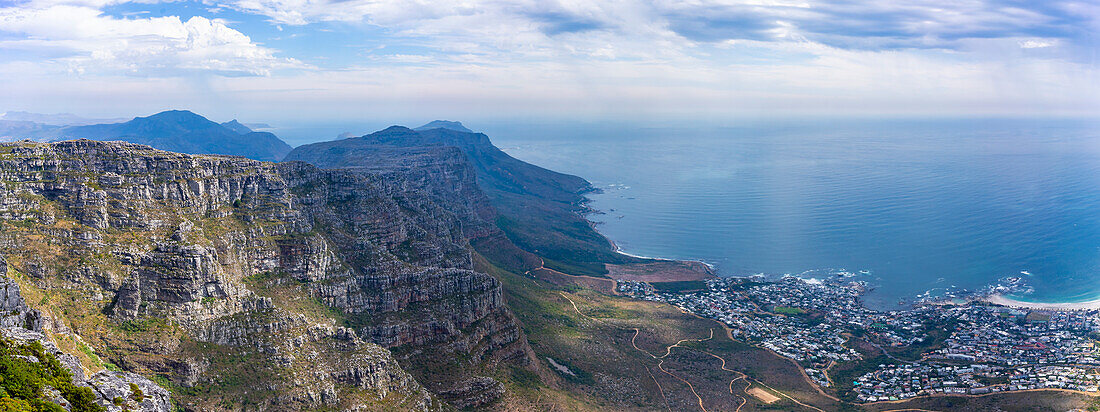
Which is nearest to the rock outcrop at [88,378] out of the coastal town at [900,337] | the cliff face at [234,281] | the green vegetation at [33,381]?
the green vegetation at [33,381]

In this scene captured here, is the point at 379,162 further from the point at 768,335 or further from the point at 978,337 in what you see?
the point at 978,337

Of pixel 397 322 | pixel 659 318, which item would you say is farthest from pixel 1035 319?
pixel 397 322

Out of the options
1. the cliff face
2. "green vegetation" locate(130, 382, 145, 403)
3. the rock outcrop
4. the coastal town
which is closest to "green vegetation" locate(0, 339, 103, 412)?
the rock outcrop

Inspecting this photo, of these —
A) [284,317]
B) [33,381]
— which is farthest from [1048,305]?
[33,381]

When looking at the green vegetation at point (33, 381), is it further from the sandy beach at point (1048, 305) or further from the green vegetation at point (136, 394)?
the sandy beach at point (1048, 305)

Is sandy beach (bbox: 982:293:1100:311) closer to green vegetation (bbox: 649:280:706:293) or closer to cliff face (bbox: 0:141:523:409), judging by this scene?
green vegetation (bbox: 649:280:706:293)

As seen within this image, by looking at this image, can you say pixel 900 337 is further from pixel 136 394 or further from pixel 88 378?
pixel 88 378
